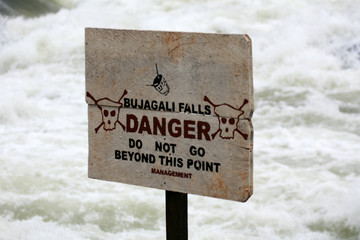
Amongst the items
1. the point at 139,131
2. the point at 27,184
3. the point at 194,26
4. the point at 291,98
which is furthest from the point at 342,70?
the point at 139,131

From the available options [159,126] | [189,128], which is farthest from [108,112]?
[189,128]

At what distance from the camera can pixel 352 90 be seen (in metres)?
6.73

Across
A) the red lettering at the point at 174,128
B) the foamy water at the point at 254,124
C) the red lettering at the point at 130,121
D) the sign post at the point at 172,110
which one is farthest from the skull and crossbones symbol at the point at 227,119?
the foamy water at the point at 254,124

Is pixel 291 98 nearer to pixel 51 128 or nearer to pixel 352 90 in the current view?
pixel 352 90

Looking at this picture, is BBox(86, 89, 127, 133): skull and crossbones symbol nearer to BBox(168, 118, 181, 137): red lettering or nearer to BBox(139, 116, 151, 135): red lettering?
BBox(139, 116, 151, 135): red lettering

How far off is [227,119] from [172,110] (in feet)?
0.58

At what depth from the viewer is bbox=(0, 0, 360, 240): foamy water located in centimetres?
405

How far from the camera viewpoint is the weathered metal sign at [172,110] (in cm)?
214

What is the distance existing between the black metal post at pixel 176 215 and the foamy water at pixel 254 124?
4.73 feet

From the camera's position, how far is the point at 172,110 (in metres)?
2.23

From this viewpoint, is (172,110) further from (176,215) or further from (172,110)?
(176,215)

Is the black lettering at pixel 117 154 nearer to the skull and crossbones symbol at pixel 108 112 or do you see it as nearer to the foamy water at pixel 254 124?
the skull and crossbones symbol at pixel 108 112

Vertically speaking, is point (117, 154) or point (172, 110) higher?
point (172, 110)

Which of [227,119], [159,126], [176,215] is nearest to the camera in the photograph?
[227,119]
